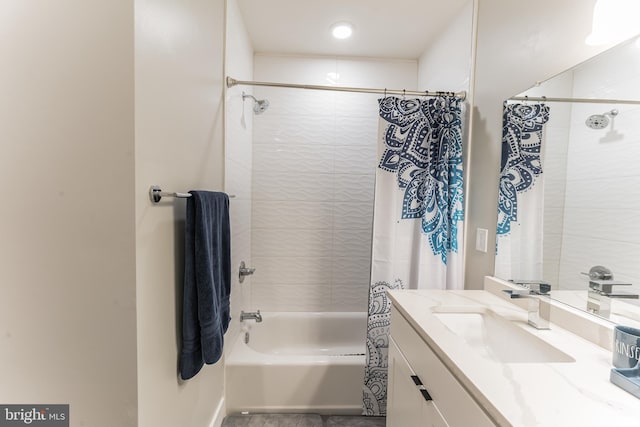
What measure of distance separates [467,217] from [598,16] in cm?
102

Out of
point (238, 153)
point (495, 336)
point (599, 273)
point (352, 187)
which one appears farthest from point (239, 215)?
point (599, 273)

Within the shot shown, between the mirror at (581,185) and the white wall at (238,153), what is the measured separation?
1508mm

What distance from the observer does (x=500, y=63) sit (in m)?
1.51

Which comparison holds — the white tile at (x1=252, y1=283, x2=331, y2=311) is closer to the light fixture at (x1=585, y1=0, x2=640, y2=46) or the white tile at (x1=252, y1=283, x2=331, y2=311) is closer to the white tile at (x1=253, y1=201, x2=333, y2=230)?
the white tile at (x1=253, y1=201, x2=333, y2=230)

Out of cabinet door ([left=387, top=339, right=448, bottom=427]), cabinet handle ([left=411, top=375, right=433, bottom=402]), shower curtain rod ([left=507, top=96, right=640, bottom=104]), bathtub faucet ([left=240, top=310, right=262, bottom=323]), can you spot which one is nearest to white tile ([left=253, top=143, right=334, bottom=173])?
bathtub faucet ([left=240, top=310, right=262, bottom=323])

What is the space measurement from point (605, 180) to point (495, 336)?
0.67 m

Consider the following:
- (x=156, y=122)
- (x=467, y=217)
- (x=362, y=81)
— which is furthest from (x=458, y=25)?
(x=156, y=122)

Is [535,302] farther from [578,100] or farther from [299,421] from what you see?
[299,421]

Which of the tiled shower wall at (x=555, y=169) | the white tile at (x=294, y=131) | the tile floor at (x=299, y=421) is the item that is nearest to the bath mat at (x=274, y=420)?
the tile floor at (x=299, y=421)

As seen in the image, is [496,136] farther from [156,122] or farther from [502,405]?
[156,122]

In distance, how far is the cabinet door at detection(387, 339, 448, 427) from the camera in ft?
3.11

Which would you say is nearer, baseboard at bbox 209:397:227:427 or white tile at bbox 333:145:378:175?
baseboard at bbox 209:397:227:427

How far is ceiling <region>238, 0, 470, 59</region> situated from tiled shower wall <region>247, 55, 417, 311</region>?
0.12 m

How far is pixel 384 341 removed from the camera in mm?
1772
